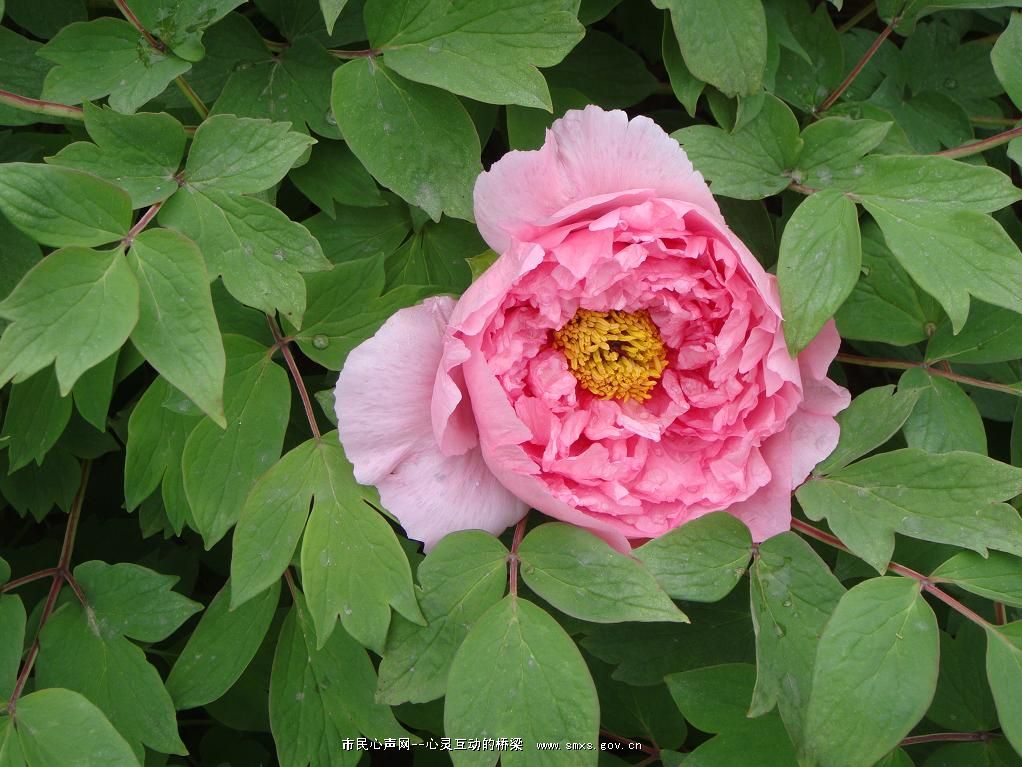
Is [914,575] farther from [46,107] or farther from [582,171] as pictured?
[46,107]

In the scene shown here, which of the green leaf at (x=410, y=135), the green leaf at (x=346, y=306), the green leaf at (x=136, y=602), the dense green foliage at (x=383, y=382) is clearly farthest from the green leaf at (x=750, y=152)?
the green leaf at (x=136, y=602)

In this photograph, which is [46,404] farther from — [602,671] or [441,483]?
[602,671]

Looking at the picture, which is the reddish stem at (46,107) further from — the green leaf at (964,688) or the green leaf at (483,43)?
the green leaf at (964,688)

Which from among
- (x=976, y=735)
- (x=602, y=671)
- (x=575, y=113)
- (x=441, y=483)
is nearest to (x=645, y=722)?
(x=602, y=671)

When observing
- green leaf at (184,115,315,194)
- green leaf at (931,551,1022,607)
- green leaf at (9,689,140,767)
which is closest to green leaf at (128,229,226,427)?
green leaf at (184,115,315,194)

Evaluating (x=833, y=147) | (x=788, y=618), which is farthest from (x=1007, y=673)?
(x=833, y=147)

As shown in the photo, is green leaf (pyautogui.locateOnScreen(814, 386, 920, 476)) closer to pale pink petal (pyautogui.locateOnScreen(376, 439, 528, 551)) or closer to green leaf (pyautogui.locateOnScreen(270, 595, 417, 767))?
pale pink petal (pyautogui.locateOnScreen(376, 439, 528, 551))
